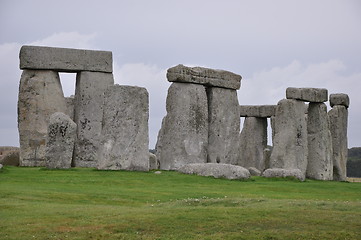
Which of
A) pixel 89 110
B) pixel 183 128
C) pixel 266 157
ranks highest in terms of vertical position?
pixel 89 110

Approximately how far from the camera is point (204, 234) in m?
16.8

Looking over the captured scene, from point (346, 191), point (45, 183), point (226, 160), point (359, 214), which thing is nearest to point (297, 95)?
point (226, 160)

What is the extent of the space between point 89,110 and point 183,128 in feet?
16.1

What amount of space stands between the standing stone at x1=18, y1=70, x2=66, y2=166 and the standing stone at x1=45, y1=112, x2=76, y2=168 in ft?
18.1

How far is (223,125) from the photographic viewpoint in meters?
37.5

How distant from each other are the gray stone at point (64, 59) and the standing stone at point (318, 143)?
928 centimetres

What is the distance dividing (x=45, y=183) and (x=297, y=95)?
45.5 feet

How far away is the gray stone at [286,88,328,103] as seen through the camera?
35562 millimetres

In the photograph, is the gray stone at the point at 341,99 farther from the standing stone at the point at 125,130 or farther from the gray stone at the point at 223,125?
the standing stone at the point at 125,130

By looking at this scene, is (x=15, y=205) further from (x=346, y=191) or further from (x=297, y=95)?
(x=297, y=95)

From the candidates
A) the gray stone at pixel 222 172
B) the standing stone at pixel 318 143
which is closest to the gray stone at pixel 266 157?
the standing stone at pixel 318 143

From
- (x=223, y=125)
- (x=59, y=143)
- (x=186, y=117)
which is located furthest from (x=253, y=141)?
(x=59, y=143)

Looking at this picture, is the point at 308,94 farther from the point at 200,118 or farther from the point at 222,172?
the point at 222,172

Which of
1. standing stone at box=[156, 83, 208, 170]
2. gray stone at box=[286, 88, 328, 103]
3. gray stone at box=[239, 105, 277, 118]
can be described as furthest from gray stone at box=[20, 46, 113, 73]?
gray stone at box=[239, 105, 277, 118]
